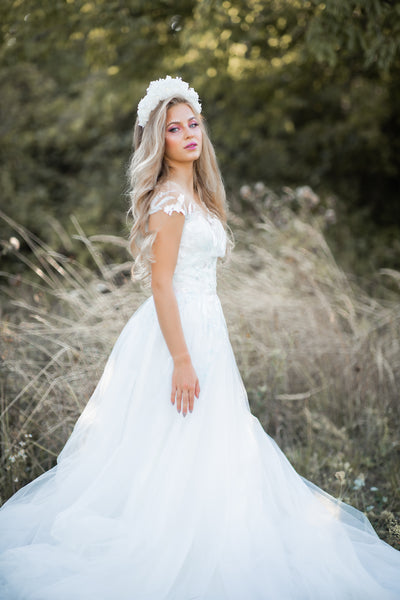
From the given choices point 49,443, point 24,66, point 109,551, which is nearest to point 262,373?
point 49,443

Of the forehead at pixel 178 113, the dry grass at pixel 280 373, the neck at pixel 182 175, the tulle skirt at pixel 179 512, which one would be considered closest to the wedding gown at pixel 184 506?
the tulle skirt at pixel 179 512

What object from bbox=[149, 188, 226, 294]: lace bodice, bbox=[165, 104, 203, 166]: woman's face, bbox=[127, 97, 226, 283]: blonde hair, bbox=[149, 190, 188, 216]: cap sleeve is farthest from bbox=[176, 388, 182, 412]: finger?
bbox=[165, 104, 203, 166]: woman's face

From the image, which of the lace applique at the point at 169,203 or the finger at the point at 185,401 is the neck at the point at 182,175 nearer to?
the lace applique at the point at 169,203

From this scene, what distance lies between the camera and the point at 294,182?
9227mm

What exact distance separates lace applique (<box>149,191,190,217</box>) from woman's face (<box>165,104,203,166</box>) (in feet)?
0.67

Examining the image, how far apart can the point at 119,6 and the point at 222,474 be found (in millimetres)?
4593

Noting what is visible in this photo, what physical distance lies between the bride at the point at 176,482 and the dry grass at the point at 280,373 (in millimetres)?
505

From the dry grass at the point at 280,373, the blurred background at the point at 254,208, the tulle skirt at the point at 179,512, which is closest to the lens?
the tulle skirt at the point at 179,512

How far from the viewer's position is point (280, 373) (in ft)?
11.6

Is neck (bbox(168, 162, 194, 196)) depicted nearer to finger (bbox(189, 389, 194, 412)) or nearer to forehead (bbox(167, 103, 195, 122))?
forehead (bbox(167, 103, 195, 122))

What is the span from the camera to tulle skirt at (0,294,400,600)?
196cm

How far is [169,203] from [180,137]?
33 cm

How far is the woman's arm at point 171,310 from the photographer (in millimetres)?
2062

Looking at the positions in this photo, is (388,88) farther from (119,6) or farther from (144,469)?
(144,469)
